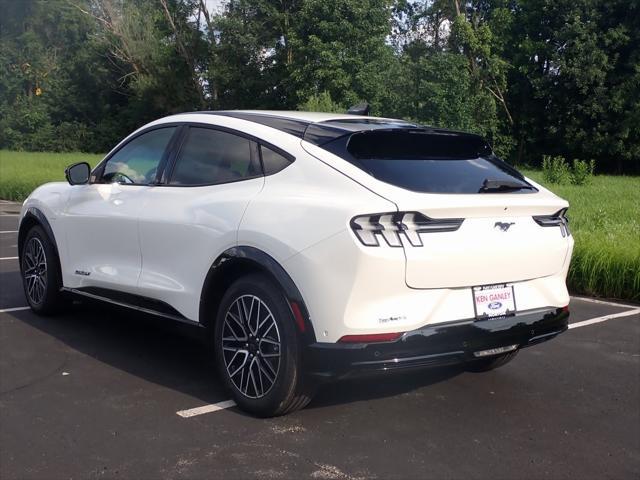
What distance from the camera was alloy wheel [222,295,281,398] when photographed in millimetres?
4039

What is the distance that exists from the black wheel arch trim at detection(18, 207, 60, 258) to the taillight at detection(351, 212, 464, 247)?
3.37 m

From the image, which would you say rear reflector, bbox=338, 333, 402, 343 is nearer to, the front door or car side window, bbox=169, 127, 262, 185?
car side window, bbox=169, 127, 262, 185

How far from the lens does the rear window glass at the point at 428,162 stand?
156 inches

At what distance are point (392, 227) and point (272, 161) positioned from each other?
3.23ft

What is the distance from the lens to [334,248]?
A: 145 inches

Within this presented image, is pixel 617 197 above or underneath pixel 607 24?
underneath

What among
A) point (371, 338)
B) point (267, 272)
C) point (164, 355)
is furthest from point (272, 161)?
point (164, 355)

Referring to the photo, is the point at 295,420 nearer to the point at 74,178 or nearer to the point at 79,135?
the point at 74,178

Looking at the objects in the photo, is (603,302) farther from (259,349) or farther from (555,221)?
(259,349)

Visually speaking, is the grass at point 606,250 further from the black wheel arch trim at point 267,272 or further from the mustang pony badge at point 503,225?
the black wheel arch trim at point 267,272

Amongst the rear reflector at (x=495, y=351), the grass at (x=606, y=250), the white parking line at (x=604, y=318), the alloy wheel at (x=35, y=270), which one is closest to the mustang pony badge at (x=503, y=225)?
the rear reflector at (x=495, y=351)

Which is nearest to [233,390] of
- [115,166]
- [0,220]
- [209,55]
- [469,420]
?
[469,420]

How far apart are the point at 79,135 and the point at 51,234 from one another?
55229mm

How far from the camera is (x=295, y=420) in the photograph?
4195mm
